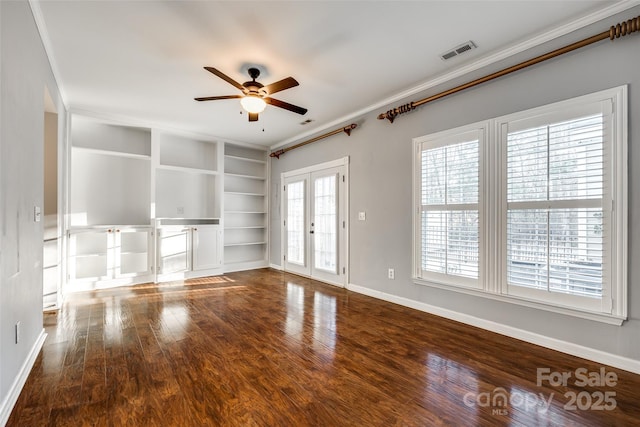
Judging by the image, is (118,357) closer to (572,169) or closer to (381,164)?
(381,164)

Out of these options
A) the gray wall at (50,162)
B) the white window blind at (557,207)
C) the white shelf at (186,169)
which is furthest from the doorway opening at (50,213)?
the white window blind at (557,207)

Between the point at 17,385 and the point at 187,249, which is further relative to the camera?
the point at 187,249

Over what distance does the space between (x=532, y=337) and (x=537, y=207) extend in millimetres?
1194

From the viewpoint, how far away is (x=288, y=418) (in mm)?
1649

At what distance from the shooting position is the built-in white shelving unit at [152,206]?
467 centimetres

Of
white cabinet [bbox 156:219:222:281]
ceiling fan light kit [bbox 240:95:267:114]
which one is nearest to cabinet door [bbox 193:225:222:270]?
white cabinet [bbox 156:219:222:281]

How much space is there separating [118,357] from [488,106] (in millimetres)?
4146

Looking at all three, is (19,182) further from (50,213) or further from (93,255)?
(93,255)

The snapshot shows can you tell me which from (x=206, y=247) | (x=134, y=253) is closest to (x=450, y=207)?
(x=206, y=247)

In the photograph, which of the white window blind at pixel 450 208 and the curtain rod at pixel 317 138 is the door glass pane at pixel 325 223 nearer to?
the curtain rod at pixel 317 138

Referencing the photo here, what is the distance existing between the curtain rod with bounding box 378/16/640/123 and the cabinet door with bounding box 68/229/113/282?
4865mm

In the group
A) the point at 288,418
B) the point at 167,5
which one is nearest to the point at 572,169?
the point at 288,418

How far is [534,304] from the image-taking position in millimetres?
2631

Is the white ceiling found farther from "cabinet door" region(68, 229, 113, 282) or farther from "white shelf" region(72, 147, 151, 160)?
"cabinet door" region(68, 229, 113, 282)
